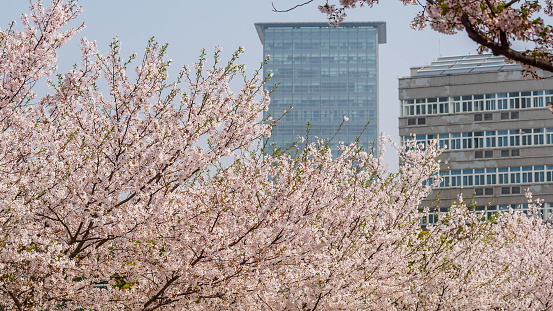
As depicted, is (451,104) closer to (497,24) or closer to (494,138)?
(494,138)

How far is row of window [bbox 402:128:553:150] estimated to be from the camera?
80250 mm

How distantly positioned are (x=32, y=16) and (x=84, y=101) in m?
2.14

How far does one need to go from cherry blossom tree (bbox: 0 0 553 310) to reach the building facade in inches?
2681

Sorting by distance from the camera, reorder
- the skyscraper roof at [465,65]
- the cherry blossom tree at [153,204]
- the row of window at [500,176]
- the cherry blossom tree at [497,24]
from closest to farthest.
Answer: the cherry blossom tree at [497,24] < the cherry blossom tree at [153,204] < the row of window at [500,176] < the skyscraper roof at [465,65]

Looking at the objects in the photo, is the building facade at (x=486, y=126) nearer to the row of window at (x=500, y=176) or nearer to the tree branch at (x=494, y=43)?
the row of window at (x=500, y=176)

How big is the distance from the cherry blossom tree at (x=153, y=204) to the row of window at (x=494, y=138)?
67787mm

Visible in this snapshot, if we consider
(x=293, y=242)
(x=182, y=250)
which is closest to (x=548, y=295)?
(x=293, y=242)

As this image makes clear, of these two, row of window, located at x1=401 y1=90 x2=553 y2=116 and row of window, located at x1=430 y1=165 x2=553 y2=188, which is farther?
row of window, located at x1=401 y1=90 x2=553 y2=116

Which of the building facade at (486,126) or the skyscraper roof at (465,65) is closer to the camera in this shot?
the building facade at (486,126)

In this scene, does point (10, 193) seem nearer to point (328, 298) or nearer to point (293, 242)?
point (293, 242)

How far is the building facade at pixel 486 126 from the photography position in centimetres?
7988

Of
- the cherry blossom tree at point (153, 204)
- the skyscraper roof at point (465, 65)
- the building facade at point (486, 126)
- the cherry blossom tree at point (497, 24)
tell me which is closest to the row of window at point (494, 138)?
the building facade at point (486, 126)

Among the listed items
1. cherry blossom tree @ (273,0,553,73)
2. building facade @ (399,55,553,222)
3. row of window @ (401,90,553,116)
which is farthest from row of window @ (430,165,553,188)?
cherry blossom tree @ (273,0,553,73)

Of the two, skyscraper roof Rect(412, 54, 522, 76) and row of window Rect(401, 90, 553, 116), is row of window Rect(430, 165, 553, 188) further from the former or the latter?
skyscraper roof Rect(412, 54, 522, 76)
